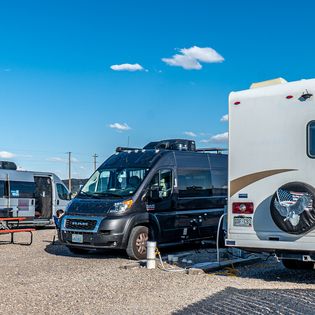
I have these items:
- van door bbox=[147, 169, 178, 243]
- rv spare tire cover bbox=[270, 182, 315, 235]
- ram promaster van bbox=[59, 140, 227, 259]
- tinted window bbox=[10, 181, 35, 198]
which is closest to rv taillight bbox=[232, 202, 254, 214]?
rv spare tire cover bbox=[270, 182, 315, 235]

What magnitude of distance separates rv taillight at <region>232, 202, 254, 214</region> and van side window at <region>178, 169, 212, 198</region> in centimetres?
390

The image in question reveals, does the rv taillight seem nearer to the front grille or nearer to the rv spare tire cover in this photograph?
the rv spare tire cover

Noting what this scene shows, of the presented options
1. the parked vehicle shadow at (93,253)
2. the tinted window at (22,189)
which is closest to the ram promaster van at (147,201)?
the parked vehicle shadow at (93,253)

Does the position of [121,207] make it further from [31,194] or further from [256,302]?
[31,194]

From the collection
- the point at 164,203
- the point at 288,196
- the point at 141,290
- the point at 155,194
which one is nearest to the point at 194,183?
the point at 164,203

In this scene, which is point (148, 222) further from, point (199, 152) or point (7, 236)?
point (7, 236)

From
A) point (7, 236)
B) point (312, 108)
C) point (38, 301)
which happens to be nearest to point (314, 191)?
point (312, 108)

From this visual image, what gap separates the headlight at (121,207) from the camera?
11.6 meters

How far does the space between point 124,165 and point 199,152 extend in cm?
229

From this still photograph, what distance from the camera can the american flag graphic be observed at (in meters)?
8.38

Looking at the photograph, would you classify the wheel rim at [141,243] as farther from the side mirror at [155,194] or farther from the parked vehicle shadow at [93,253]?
the side mirror at [155,194]

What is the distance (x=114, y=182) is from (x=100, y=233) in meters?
1.53

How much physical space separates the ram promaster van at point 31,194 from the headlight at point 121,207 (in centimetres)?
879

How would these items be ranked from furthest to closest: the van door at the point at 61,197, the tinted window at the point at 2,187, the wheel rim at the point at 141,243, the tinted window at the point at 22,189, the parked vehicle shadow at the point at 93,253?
the van door at the point at 61,197
the tinted window at the point at 22,189
the tinted window at the point at 2,187
the parked vehicle shadow at the point at 93,253
the wheel rim at the point at 141,243
